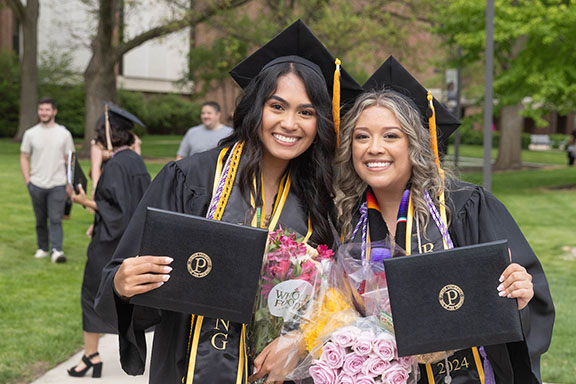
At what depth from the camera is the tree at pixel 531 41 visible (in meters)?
15.0

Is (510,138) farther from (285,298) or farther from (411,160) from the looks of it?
(285,298)

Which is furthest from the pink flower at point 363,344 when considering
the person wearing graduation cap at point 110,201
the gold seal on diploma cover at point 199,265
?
the person wearing graduation cap at point 110,201

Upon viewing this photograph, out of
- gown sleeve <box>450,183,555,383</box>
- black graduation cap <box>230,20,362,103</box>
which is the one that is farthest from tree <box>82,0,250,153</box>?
gown sleeve <box>450,183,555,383</box>

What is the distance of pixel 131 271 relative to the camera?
217 centimetres

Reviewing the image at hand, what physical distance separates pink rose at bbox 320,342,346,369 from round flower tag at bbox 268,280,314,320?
0.51ft

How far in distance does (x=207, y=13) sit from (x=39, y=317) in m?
14.4

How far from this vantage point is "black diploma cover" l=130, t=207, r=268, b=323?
2102 millimetres

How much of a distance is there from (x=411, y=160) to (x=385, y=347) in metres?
0.70

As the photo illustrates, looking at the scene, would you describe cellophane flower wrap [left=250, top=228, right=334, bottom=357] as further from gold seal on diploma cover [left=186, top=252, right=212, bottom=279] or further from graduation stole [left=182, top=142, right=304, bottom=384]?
gold seal on diploma cover [left=186, top=252, right=212, bottom=279]

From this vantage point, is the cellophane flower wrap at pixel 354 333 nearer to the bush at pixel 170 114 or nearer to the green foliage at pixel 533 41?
the green foliage at pixel 533 41

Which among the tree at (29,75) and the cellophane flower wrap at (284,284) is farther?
the tree at (29,75)

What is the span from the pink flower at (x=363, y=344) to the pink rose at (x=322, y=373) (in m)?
0.10

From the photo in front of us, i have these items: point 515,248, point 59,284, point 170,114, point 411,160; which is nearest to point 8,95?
point 170,114

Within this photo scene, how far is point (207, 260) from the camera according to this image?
212 cm
